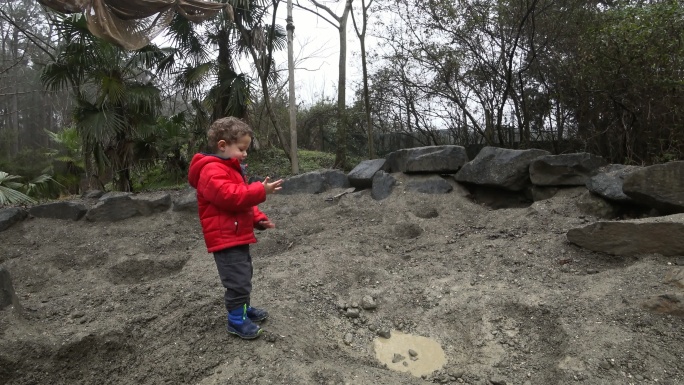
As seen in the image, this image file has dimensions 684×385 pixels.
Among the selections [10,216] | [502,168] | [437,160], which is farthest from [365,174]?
[10,216]

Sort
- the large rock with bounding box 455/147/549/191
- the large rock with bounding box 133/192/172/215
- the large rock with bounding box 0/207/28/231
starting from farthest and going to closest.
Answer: the large rock with bounding box 133/192/172/215 < the large rock with bounding box 0/207/28/231 < the large rock with bounding box 455/147/549/191

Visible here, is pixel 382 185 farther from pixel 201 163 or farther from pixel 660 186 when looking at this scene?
pixel 201 163

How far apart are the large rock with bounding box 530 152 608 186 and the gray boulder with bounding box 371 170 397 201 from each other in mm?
1419

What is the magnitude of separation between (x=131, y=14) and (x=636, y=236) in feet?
16.2

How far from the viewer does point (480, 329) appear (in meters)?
2.49

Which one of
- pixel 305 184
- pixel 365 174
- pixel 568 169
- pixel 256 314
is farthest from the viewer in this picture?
pixel 305 184

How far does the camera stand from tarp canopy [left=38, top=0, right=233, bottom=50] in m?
4.39

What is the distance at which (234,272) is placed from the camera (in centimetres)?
214

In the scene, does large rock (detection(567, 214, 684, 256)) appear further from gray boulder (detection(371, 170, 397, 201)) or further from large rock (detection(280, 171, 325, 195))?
large rock (detection(280, 171, 325, 195))

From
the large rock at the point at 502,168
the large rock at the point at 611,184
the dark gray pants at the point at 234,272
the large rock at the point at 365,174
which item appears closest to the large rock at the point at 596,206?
the large rock at the point at 611,184

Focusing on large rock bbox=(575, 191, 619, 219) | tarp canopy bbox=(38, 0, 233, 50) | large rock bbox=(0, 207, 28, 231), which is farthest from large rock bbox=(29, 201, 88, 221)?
large rock bbox=(575, 191, 619, 219)

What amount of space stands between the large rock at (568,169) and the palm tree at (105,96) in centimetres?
Answer: 530

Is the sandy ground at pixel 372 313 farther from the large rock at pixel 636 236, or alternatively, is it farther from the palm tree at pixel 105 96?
the palm tree at pixel 105 96

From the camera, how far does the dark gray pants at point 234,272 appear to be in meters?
2.14
